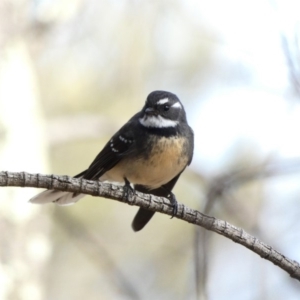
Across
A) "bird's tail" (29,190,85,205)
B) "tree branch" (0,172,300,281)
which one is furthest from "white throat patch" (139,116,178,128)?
"tree branch" (0,172,300,281)

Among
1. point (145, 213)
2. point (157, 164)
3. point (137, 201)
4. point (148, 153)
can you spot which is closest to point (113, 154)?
point (148, 153)

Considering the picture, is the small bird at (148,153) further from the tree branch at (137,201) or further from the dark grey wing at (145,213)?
the tree branch at (137,201)

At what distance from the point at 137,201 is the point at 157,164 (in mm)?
1316

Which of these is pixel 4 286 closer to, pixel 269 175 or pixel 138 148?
pixel 138 148

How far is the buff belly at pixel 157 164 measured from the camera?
5723 millimetres

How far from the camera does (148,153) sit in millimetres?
5750

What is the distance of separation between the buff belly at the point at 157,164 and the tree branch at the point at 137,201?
1.27m

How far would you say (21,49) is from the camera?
29.3ft

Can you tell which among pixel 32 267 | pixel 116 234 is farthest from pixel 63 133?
pixel 116 234

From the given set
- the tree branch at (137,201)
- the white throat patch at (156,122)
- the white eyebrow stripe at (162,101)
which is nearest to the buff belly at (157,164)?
the white throat patch at (156,122)

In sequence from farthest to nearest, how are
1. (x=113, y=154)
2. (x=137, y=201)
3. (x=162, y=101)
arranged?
1. (x=162, y=101)
2. (x=113, y=154)
3. (x=137, y=201)

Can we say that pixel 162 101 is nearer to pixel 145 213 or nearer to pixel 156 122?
pixel 156 122

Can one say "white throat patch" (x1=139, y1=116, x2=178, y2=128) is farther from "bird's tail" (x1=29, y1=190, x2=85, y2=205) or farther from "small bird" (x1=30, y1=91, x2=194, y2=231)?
"bird's tail" (x1=29, y1=190, x2=85, y2=205)

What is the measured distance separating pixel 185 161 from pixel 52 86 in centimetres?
824
